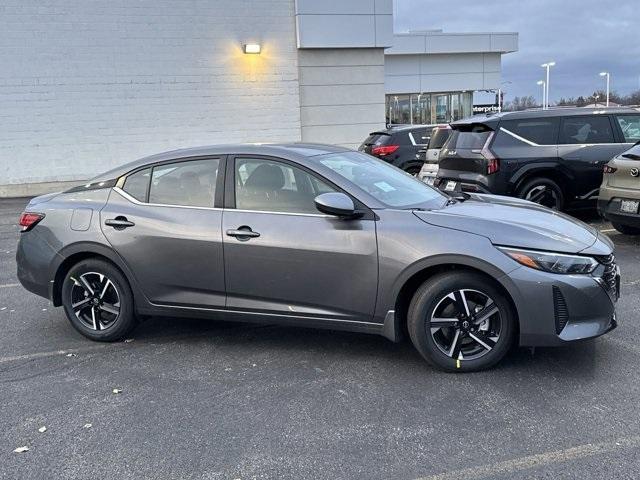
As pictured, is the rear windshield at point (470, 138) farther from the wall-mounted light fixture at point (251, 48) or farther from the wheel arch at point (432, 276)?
the wall-mounted light fixture at point (251, 48)

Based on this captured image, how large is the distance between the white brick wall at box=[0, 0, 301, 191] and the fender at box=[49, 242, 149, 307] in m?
11.2

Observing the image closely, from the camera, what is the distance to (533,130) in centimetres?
862

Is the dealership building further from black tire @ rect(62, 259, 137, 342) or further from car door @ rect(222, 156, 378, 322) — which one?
car door @ rect(222, 156, 378, 322)

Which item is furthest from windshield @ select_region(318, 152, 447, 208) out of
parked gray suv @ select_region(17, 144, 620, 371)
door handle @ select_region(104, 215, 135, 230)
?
door handle @ select_region(104, 215, 135, 230)

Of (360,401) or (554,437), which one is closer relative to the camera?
(554,437)

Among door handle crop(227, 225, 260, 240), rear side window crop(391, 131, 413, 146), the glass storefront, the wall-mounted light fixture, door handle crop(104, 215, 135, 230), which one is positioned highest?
the wall-mounted light fixture

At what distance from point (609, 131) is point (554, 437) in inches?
281

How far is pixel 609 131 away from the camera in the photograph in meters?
8.80

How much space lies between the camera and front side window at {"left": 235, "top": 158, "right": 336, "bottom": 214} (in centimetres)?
407

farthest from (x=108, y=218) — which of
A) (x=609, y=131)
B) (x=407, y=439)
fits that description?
(x=609, y=131)

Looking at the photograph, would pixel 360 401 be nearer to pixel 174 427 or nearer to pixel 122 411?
pixel 174 427

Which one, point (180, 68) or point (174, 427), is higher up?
point (180, 68)

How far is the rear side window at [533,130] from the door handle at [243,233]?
5.66 meters

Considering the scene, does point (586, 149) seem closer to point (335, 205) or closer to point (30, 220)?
point (335, 205)
